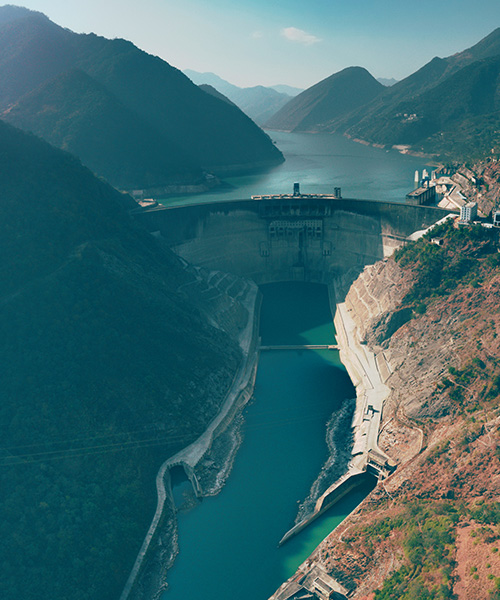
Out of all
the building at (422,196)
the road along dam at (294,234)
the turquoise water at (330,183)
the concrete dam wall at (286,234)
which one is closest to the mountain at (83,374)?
the road along dam at (294,234)

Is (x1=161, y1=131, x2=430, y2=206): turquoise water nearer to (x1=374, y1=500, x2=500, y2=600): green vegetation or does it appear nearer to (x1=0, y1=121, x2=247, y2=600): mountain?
(x1=0, y1=121, x2=247, y2=600): mountain

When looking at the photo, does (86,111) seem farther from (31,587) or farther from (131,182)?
(31,587)

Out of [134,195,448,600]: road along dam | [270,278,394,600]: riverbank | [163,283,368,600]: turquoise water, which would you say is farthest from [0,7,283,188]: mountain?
[163,283,368,600]: turquoise water

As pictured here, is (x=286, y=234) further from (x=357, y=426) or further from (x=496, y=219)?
(x=357, y=426)

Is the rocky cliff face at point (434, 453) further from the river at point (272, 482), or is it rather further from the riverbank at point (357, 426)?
the river at point (272, 482)

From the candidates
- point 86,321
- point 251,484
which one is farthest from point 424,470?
point 86,321
